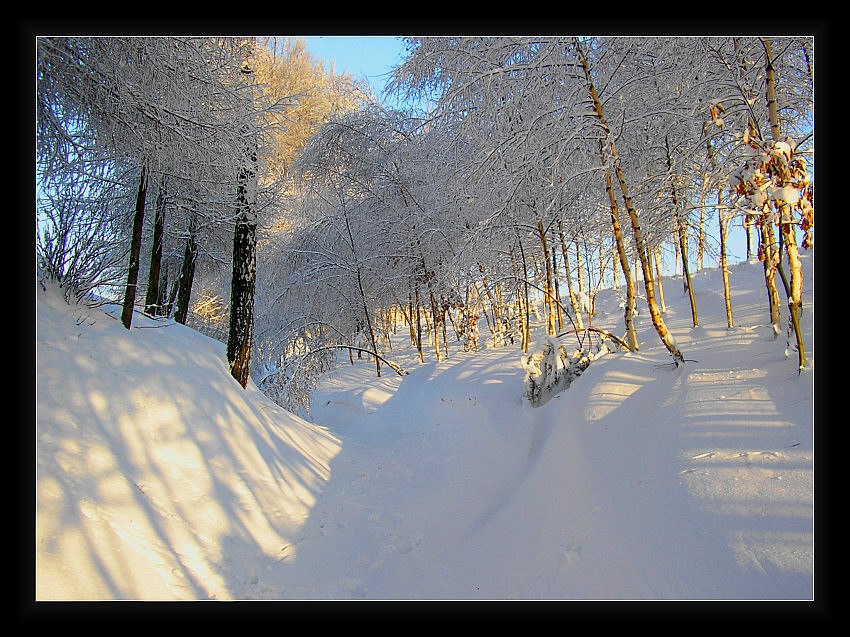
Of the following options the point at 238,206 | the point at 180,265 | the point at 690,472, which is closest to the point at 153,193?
the point at 238,206

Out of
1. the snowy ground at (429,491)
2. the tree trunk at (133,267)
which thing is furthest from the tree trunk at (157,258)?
the tree trunk at (133,267)

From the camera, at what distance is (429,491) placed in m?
4.87

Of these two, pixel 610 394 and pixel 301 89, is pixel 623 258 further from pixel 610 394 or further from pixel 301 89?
pixel 301 89

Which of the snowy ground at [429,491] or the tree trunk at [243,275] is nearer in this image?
the snowy ground at [429,491]

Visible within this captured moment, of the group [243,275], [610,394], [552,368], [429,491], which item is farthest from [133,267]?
[552,368]

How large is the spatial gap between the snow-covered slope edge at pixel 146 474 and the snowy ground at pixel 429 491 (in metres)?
0.02

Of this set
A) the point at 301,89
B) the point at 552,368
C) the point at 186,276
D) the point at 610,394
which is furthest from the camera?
the point at 301,89

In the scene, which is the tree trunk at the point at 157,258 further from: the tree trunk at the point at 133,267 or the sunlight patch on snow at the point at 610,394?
the sunlight patch on snow at the point at 610,394

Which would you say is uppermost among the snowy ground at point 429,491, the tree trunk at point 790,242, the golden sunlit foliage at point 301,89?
the golden sunlit foliage at point 301,89

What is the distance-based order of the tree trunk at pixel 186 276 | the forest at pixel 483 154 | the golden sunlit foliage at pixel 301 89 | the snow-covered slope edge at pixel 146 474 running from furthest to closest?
1. the golden sunlit foliage at pixel 301 89
2. the tree trunk at pixel 186 276
3. the forest at pixel 483 154
4. the snow-covered slope edge at pixel 146 474

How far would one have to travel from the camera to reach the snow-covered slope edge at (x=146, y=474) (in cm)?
245

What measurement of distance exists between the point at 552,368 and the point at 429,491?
119 inches

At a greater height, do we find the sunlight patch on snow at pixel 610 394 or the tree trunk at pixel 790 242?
the tree trunk at pixel 790 242

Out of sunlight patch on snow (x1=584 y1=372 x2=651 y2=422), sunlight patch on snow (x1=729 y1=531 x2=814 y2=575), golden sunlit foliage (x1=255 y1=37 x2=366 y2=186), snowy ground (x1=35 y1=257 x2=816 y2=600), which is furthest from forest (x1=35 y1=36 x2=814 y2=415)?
sunlight patch on snow (x1=729 y1=531 x2=814 y2=575)
